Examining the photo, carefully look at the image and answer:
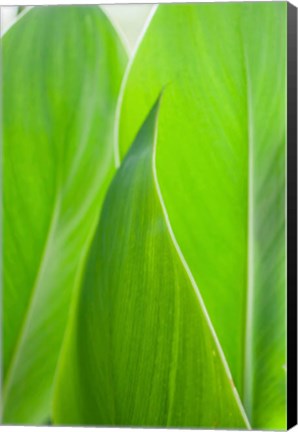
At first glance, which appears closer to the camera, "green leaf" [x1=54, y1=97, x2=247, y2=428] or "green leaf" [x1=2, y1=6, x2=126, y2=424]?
"green leaf" [x1=54, y1=97, x2=247, y2=428]

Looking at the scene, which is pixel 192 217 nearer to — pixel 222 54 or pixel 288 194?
pixel 288 194

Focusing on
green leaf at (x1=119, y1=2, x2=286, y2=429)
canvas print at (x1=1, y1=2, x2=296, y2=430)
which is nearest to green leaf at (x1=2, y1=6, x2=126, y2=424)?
canvas print at (x1=1, y1=2, x2=296, y2=430)

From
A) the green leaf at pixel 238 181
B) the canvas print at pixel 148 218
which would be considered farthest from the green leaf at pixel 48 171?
the green leaf at pixel 238 181

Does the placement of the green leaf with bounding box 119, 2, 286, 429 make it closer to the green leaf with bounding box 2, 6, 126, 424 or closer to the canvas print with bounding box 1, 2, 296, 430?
the canvas print with bounding box 1, 2, 296, 430

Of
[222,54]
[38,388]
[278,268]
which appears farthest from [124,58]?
[38,388]

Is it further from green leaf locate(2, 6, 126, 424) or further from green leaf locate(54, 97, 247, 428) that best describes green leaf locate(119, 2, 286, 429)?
green leaf locate(2, 6, 126, 424)

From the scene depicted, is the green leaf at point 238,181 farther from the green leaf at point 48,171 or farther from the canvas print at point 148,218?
the green leaf at point 48,171

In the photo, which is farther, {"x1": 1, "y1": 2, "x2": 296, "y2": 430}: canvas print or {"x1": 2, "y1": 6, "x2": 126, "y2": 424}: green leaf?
{"x1": 2, "y1": 6, "x2": 126, "y2": 424}: green leaf
